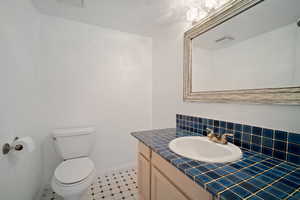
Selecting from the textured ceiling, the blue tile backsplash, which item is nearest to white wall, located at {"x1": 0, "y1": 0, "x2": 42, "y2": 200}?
the textured ceiling

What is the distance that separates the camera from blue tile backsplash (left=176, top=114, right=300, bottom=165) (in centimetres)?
66

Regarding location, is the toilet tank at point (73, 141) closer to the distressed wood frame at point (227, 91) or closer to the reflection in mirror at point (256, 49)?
the distressed wood frame at point (227, 91)

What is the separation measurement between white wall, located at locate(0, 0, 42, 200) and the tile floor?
0.49m

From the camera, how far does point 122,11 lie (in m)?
1.38

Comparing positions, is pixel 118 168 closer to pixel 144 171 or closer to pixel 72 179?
pixel 72 179

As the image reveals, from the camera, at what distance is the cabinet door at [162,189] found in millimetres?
694

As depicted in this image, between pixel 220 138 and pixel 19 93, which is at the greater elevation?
pixel 19 93

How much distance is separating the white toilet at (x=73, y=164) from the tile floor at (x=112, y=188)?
11.8 inches

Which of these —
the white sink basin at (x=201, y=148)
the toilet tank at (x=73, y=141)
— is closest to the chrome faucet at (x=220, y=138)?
the white sink basin at (x=201, y=148)

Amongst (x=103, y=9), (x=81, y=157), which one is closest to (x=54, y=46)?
(x=103, y=9)

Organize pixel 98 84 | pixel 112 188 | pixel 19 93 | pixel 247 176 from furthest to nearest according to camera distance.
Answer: pixel 98 84 → pixel 112 188 → pixel 19 93 → pixel 247 176

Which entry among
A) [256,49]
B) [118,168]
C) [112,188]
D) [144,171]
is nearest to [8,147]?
[144,171]

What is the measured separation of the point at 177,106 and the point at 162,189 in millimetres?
909

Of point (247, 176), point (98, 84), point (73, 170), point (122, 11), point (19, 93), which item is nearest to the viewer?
point (247, 176)
